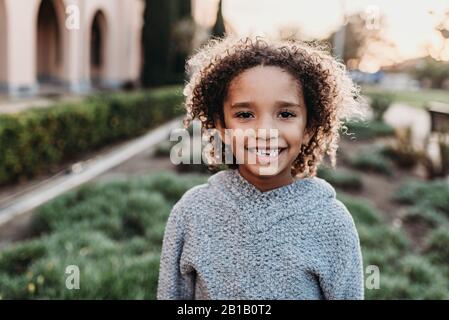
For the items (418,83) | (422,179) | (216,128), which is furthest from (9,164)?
(418,83)

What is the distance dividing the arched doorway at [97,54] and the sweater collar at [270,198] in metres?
21.7

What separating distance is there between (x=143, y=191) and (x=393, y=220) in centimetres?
279

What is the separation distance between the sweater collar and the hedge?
223 centimetres

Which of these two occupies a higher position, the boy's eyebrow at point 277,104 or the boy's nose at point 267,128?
the boy's eyebrow at point 277,104

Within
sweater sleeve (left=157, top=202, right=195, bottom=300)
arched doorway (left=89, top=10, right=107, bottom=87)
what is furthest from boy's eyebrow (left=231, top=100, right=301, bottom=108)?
arched doorway (left=89, top=10, right=107, bottom=87)

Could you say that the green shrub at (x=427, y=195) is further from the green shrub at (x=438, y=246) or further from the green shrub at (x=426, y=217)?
the green shrub at (x=438, y=246)

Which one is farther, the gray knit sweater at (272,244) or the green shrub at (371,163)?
the green shrub at (371,163)

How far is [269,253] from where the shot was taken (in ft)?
5.08

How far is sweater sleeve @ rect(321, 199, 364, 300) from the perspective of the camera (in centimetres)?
155

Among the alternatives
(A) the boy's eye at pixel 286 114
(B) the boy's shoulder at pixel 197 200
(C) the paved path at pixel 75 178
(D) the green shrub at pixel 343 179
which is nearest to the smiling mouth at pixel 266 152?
(A) the boy's eye at pixel 286 114

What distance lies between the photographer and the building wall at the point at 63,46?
14.9m

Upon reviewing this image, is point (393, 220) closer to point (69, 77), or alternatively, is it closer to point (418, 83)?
point (69, 77)

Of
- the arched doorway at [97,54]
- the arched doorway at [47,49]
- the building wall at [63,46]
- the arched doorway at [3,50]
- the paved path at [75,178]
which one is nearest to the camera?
the paved path at [75,178]
